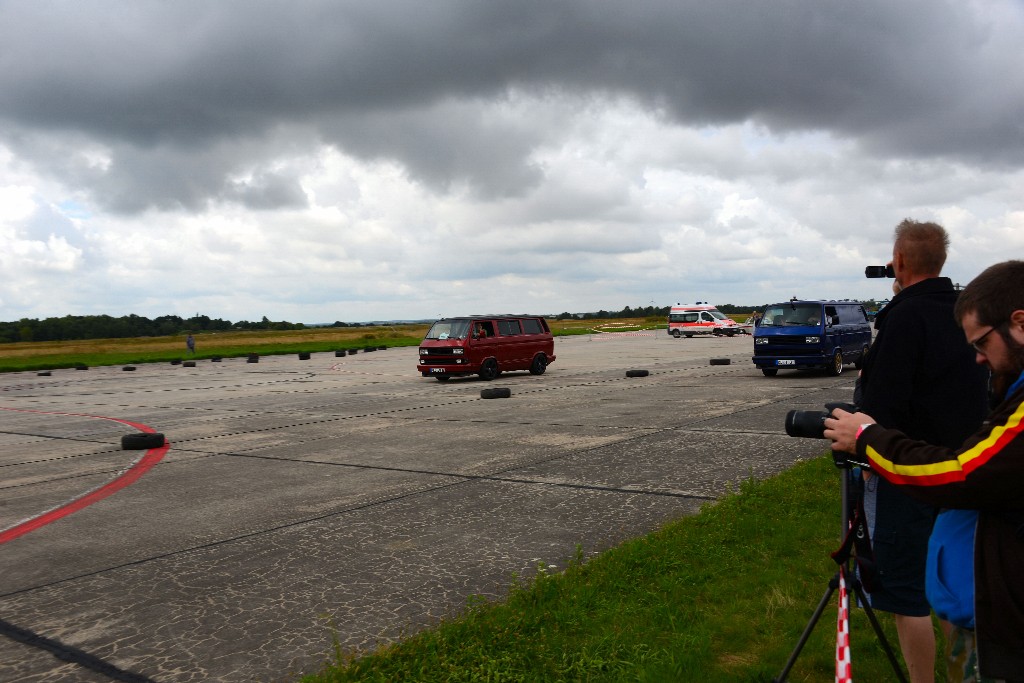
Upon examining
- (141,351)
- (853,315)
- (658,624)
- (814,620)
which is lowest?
(658,624)

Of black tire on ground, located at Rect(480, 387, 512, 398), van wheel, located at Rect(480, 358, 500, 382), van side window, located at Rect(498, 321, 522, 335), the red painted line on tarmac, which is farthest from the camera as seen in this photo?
van side window, located at Rect(498, 321, 522, 335)

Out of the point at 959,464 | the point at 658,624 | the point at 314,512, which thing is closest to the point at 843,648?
the point at 959,464

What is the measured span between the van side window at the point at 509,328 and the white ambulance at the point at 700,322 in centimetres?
3358

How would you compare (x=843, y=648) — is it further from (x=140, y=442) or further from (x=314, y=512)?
(x=140, y=442)

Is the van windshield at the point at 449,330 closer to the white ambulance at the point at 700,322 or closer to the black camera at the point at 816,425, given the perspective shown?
the black camera at the point at 816,425

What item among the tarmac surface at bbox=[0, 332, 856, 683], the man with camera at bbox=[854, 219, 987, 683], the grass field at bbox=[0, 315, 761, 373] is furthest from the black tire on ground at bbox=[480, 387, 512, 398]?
the grass field at bbox=[0, 315, 761, 373]

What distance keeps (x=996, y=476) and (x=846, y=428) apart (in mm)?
555

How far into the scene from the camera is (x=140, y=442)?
38.2ft

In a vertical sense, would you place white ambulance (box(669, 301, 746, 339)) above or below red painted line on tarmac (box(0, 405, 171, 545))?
above

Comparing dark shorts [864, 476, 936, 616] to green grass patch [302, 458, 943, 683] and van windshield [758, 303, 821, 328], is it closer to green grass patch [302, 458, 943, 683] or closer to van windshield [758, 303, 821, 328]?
green grass patch [302, 458, 943, 683]

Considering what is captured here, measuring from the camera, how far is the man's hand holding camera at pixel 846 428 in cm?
251

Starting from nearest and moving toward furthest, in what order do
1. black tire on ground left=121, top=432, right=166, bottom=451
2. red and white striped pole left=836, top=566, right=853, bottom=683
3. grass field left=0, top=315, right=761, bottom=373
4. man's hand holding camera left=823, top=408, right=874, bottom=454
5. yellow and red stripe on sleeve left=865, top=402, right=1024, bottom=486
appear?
1. yellow and red stripe on sleeve left=865, top=402, right=1024, bottom=486
2. man's hand holding camera left=823, top=408, right=874, bottom=454
3. red and white striped pole left=836, top=566, right=853, bottom=683
4. black tire on ground left=121, top=432, right=166, bottom=451
5. grass field left=0, top=315, right=761, bottom=373

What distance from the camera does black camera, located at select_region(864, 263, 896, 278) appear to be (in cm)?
395

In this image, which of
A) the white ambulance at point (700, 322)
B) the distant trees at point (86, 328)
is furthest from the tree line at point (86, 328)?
the white ambulance at point (700, 322)
